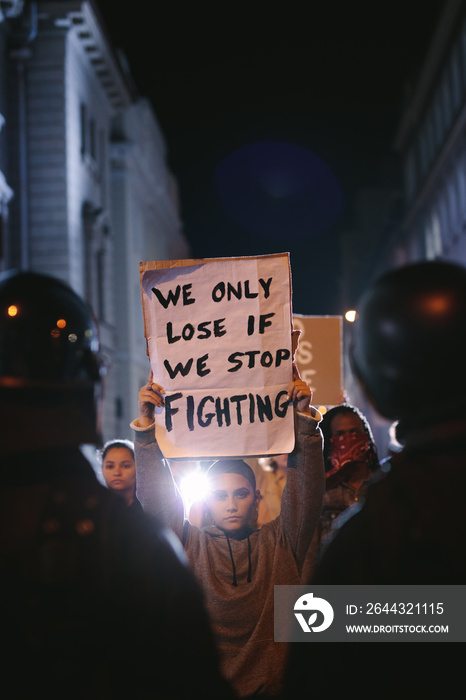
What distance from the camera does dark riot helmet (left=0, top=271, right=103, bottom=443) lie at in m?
1.75

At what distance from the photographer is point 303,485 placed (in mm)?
3023

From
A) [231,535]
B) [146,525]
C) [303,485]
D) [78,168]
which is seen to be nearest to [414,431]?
[146,525]

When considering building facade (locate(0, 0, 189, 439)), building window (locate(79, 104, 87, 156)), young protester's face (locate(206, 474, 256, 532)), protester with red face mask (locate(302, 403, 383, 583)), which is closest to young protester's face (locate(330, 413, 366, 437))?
protester with red face mask (locate(302, 403, 383, 583))

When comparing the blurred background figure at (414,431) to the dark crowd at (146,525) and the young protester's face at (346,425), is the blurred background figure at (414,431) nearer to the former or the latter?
the dark crowd at (146,525)

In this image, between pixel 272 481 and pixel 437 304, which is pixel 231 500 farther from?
pixel 272 481

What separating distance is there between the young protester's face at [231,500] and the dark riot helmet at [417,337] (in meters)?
1.64

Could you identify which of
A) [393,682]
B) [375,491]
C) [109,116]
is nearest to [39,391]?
[375,491]

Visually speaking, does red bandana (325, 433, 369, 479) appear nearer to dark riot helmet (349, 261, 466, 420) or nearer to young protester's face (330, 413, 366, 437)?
young protester's face (330, 413, 366, 437)

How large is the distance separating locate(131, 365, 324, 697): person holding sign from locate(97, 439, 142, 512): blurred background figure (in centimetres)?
111

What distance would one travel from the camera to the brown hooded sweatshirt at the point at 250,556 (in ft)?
9.63

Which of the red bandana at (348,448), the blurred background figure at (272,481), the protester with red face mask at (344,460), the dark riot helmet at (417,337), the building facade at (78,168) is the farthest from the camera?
the building facade at (78,168)

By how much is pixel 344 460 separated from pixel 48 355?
275cm

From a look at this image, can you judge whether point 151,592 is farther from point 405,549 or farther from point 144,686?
point 405,549

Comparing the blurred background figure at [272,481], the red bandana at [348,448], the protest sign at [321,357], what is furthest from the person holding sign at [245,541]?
the blurred background figure at [272,481]
